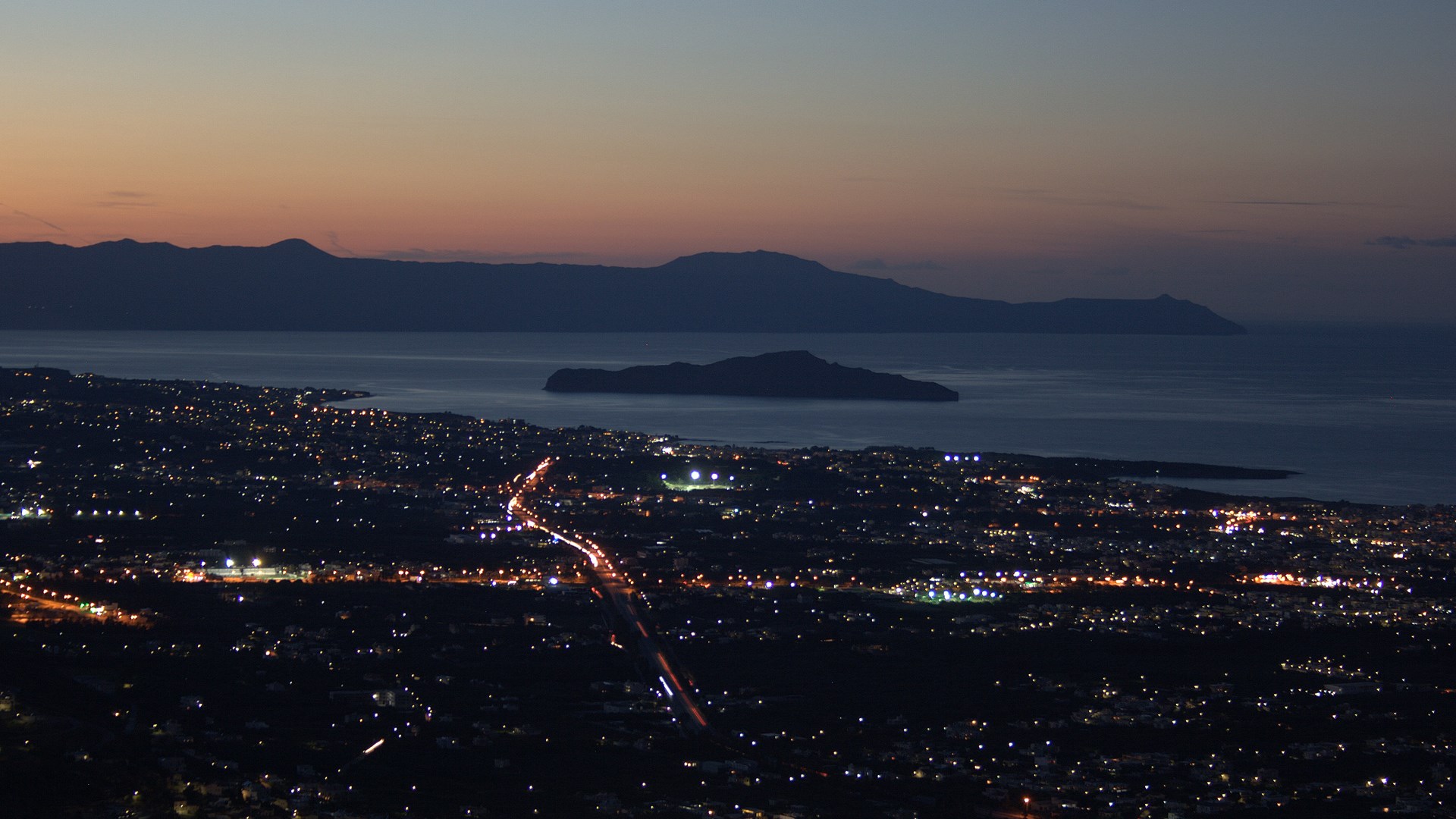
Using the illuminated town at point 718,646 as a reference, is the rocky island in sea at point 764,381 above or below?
above

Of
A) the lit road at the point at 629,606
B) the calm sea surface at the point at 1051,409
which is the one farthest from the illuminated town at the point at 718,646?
the calm sea surface at the point at 1051,409

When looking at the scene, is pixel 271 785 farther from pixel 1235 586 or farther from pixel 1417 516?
pixel 1417 516

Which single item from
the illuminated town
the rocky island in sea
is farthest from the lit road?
the rocky island in sea

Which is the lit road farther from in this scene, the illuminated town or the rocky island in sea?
the rocky island in sea

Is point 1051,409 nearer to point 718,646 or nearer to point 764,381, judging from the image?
point 764,381

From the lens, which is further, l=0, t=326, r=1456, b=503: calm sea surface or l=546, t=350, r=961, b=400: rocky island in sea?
l=546, t=350, r=961, b=400: rocky island in sea

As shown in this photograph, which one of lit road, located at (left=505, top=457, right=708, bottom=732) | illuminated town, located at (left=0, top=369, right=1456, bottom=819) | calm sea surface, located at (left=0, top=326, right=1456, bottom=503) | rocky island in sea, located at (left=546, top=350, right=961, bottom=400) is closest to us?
illuminated town, located at (left=0, top=369, right=1456, bottom=819)

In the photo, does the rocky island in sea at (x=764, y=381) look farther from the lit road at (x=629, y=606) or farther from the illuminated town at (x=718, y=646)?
the lit road at (x=629, y=606)

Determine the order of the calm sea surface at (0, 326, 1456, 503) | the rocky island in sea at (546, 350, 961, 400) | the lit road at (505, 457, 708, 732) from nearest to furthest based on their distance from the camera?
the lit road at (505, 457, 708, 732), the calm sea surface at (0, 326, 1456, 503), the rocky island in sea at (546, 350, 961, 400)
